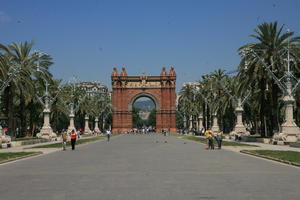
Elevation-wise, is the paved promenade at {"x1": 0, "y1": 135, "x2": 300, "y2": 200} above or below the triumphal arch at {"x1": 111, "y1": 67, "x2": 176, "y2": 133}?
below

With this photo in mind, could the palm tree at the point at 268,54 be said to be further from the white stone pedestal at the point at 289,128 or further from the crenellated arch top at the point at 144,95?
the crenellated arch top at the point at 144,95

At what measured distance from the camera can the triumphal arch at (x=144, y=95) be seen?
114 meters

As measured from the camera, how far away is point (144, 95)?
379 ft

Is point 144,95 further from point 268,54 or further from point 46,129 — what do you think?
point 268,54

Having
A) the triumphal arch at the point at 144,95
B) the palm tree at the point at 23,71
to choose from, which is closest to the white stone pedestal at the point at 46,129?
the palm tree at the point at 23,71

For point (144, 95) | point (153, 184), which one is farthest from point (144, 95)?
point (153, 184)

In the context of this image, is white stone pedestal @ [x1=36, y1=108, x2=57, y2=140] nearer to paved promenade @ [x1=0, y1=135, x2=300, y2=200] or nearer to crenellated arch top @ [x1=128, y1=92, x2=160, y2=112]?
paved promenade @ [x1=0, y1=135, x2=300, y2=200]

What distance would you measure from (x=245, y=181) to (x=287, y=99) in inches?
950

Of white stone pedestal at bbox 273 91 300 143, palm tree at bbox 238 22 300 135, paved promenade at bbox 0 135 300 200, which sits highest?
palm tree at bbox 238 22 300 135

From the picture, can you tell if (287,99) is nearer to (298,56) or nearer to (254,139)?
(298,56)

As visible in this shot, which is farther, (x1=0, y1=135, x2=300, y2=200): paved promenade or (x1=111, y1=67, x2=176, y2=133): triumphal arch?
(x1=111, y1=67, x2=176, y2=133): triumphal arch

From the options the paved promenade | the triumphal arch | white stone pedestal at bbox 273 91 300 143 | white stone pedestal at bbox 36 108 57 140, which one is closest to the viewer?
the paved promenade

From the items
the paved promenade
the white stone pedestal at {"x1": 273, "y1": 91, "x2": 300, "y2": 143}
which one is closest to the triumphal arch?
the white stone pedestal at {"x1": 273, "y1": 91, "x2": 300, "y2": 143}

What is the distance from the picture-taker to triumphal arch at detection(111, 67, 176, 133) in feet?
373
